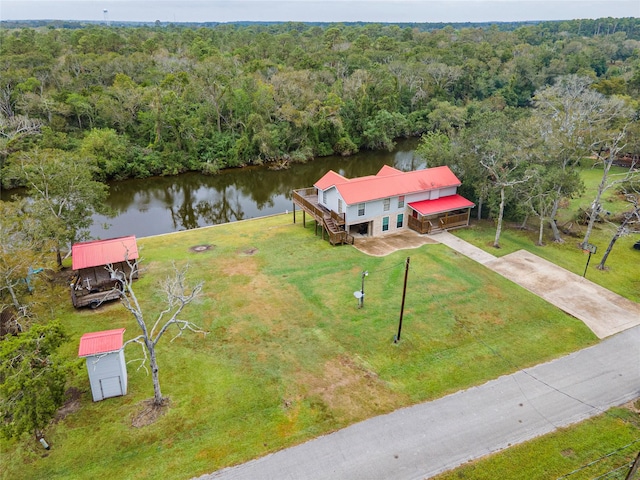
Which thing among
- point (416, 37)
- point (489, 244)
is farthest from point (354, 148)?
point (416, 37)

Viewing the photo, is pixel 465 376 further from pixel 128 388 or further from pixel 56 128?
pixel 56 128

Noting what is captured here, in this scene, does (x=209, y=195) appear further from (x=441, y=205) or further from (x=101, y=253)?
(x=441, y=205)

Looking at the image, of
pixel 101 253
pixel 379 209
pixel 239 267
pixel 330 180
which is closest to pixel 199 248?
pixel 239 267

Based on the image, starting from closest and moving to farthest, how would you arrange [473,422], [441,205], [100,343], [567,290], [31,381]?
1. [31,381]
2. [473,422]
3. [100,343]
4. [567,290]
5. [441,205]

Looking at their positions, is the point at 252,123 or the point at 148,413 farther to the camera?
the point at 252,123

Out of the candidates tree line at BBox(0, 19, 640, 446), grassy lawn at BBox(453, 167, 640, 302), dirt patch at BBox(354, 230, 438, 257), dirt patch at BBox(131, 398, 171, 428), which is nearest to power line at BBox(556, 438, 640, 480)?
grassy lawn at BBox(453, 167, 640, 302)

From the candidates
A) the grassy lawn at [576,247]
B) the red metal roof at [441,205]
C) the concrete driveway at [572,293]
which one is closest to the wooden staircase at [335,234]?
the red metal roof at [441,205]

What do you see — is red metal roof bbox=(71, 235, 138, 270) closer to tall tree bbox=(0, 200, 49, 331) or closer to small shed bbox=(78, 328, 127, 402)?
tall tree bbox=(0, 200, 49, 331)
